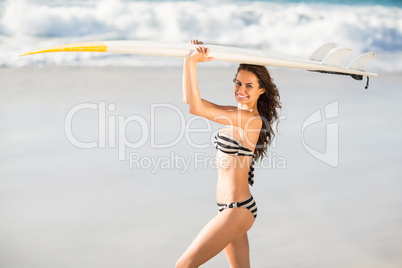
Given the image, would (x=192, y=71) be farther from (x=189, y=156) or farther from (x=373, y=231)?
(x=189, y=156)

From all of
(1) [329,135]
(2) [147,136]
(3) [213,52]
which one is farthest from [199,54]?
(1) [329,135]

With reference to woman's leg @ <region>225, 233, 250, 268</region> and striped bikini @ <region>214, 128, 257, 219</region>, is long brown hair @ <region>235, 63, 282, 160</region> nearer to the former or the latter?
striped bikini @ <region>214, 128, 257, 219</region>

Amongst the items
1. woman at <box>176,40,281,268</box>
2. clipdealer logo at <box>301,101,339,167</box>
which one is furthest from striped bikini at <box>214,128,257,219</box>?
clipdealer logo at <box>301,101,339,167</box>

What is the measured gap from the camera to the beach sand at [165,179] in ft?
14.9

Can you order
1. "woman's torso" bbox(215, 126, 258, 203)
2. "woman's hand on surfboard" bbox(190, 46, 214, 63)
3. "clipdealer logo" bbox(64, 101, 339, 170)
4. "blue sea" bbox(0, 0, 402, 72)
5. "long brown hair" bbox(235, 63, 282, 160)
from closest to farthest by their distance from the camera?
"woman's hand on surfboard" bbox(190, 46, 214, 63), "woman's torso" bbox(215, 126, 258, 203), "long brown hair" bbox(235, 63, 282, 160), "clipdealer logo" bbox(64, 101, 339, 170), "blue sea" bbox(0, 0, 402, 72)

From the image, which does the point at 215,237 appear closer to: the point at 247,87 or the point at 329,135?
the point at 247,87

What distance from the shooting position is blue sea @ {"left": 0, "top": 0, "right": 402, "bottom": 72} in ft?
40.1

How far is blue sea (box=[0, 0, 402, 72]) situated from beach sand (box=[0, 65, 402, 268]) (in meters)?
3.01

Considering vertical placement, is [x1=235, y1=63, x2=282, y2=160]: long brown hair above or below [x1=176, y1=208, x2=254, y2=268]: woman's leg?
above

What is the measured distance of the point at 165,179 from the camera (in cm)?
603

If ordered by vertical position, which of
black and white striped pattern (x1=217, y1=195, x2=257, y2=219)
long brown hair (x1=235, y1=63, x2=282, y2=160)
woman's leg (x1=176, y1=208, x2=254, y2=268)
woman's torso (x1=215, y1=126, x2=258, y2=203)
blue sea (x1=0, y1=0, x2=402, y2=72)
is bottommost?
woman's leg (x1=176, y1=208, x2=254, y2=268)

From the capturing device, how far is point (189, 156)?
658 centimetres

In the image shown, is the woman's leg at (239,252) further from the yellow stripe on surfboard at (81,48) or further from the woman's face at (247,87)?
the yellow stripe on surfboard at (81,48)

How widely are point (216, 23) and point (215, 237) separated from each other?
10.3 meters
